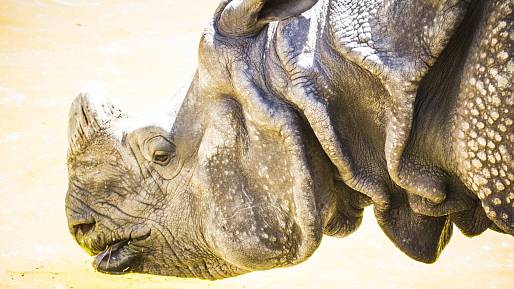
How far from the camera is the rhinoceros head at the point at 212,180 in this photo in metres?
3.22

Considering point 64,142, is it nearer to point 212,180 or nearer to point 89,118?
point 89,118

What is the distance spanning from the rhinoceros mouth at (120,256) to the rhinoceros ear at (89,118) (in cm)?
43

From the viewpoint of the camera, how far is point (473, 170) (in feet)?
8.96

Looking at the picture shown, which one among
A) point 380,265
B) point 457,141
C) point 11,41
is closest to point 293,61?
point 457,141

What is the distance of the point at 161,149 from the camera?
3520 mm

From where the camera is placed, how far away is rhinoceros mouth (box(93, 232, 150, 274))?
3.66 metres

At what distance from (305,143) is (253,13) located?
496 millimetres

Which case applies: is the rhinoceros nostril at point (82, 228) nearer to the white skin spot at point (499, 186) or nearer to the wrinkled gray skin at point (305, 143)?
the wrinkled gray skin at point (305, 143)

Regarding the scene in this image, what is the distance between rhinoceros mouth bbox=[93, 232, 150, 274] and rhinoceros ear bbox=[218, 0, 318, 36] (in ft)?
3.13

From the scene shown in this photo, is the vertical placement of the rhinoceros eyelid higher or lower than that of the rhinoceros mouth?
higher

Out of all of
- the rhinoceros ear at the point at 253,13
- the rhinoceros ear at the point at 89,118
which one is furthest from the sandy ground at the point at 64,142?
the rhinoceros ear at the point at 253,13

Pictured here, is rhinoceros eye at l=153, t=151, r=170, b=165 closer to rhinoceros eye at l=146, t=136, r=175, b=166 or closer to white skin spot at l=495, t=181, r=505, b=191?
rhinoceros eye at l=146, t=136, r=175, b=166

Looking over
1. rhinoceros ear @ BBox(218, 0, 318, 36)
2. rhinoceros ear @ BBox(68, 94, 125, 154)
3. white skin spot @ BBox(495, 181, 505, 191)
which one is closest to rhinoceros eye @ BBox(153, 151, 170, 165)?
rhinoceros ear @ BBox(68, 94, 125, 154)

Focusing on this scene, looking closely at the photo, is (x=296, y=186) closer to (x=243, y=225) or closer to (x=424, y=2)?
(x=243, y=225)
